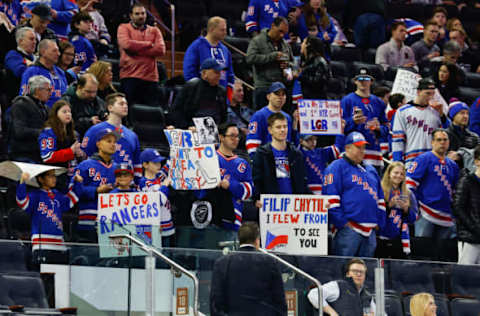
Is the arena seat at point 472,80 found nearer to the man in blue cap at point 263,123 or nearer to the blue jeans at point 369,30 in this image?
the blue jeans at point 369,30

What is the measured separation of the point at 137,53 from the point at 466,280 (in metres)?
5.27

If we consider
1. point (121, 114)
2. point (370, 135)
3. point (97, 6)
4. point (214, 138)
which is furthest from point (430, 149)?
point (97, 6)

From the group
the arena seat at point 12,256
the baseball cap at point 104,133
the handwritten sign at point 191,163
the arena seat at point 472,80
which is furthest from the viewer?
the arena seat at point 472,80

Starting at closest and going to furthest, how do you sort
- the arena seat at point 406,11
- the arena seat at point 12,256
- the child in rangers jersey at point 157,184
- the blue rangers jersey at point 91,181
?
the arena seat at point 12,256
the blue rangers jersey at point 91,181
the child in rangers jersey at point 157,184
the arena seat at point 406,11

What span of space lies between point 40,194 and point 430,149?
464 centimetres

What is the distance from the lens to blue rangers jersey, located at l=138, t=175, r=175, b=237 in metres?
9.45

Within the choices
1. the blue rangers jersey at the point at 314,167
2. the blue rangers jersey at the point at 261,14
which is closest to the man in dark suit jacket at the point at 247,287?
the blue rangers jersey at the point at 314,167

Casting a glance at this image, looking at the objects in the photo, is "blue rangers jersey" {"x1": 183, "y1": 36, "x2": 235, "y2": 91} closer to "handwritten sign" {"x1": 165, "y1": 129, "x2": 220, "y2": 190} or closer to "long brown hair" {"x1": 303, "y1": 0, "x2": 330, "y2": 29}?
"handwritten sign" {"x1": 165, "y1": 129, "x2": 220, "y2": 190}

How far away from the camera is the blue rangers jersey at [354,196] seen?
32.7ft

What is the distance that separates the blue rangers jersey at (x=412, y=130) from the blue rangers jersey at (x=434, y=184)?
2.14ft

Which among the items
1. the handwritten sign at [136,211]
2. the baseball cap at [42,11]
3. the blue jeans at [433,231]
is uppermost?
the baseball cap at [42,11]

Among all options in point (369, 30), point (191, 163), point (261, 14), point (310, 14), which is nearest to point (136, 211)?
point (191, 163)

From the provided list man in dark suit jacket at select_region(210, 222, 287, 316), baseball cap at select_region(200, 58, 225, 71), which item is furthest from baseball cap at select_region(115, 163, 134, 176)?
man in dark suit jacket at select_region(210, 222, 287, 316)

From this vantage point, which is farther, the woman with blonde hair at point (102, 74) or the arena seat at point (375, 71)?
the arena seat at point (375, 71)
